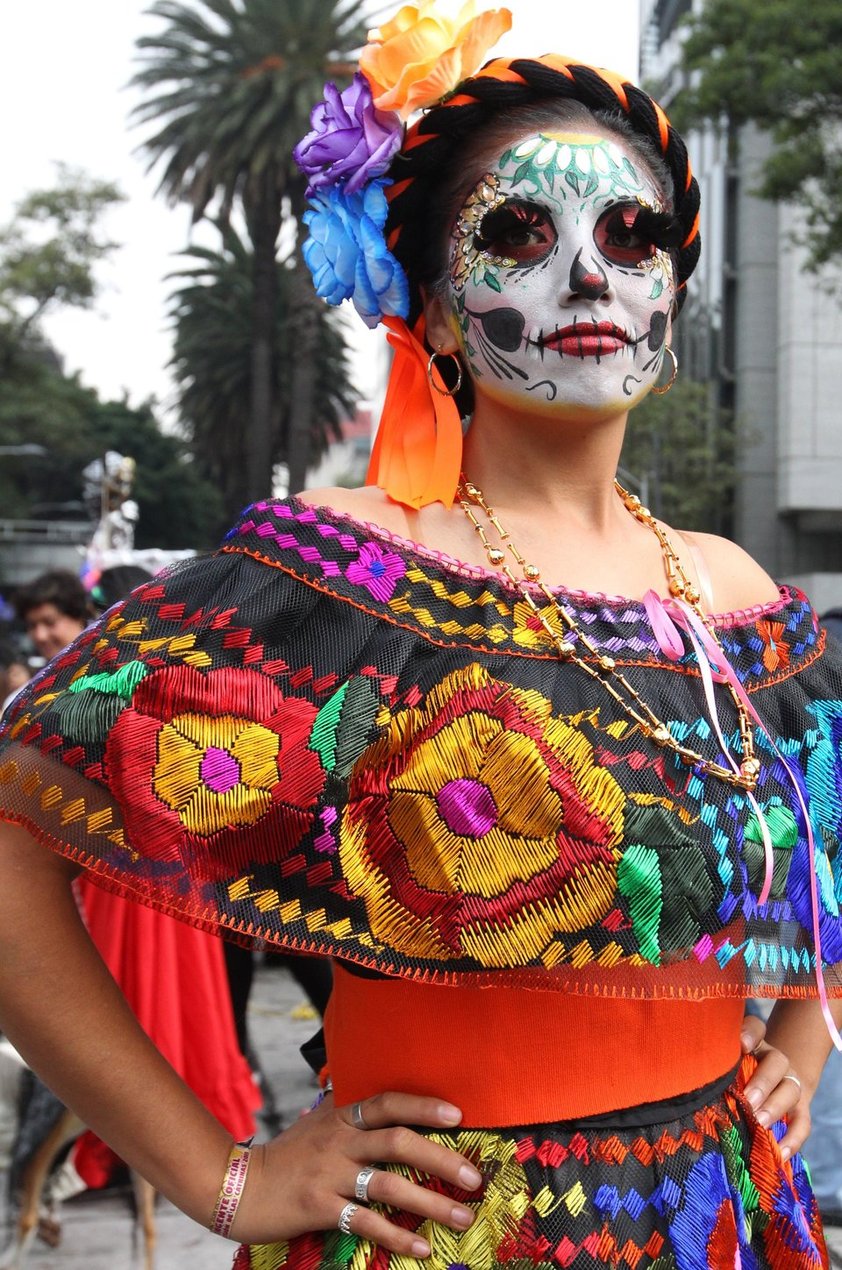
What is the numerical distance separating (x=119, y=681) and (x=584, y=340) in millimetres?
658

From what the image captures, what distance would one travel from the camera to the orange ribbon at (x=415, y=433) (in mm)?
1514

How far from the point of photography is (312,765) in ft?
4.07

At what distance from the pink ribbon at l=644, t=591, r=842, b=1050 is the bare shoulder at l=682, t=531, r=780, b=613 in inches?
5.3

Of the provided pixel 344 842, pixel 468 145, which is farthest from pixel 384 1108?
pixel 468 145

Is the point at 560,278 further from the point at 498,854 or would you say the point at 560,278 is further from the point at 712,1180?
the point at 712,1180

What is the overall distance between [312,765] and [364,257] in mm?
689

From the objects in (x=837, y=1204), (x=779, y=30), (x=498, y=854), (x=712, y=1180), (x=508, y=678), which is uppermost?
(x=779, y=30)

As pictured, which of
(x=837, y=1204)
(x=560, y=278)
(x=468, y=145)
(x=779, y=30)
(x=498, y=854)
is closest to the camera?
(x=498, y=854)

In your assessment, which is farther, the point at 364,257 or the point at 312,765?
the point at 364,257

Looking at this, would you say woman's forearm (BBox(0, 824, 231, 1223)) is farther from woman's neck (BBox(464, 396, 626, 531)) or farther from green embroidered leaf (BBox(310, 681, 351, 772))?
woman's neck (BBox(464, 396, 626, 531))

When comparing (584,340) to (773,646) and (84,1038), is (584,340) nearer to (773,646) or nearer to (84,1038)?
(773,646)

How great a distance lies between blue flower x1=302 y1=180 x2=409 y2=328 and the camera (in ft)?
5.13

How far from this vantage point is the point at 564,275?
1.46m

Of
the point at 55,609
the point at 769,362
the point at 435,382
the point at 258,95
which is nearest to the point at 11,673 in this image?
the point at 55,609
